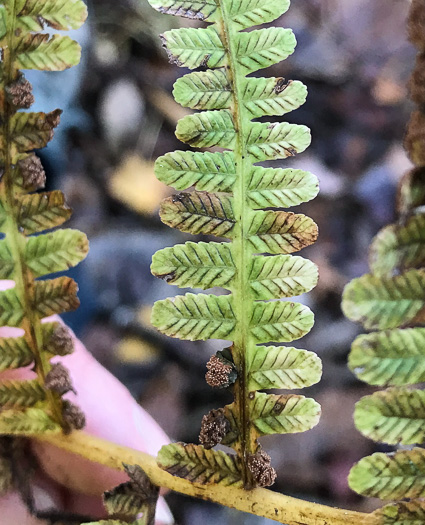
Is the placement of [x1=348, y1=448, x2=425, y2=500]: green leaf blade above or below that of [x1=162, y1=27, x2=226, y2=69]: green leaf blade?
below

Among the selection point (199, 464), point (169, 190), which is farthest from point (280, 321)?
point (169, 190)

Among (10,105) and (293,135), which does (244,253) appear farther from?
(10,105)

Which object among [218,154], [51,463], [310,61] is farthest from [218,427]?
[310,61]

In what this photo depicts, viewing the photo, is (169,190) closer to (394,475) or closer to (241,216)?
(241,216)

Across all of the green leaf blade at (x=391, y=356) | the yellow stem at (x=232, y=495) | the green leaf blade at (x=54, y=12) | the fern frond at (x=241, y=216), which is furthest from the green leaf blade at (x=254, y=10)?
the yellow stem at (x=232, y=495)

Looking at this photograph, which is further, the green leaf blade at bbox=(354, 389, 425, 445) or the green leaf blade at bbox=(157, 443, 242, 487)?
the green leaf blade at bbox=(157, 443, 242, 487)

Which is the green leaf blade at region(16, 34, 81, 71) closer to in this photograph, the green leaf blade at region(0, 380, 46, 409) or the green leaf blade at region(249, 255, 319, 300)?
the green leaf blade at region(249, 255, 319, 300)

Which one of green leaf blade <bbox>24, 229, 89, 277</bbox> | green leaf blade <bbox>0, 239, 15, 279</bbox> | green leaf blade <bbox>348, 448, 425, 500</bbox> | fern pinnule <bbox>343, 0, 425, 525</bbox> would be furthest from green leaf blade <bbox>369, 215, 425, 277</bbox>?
green leaf blade <bbox>0, 239, 15, 279</bbox>
